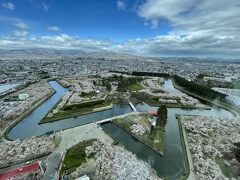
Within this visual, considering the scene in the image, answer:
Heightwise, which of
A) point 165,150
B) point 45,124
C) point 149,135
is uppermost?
point 149,135

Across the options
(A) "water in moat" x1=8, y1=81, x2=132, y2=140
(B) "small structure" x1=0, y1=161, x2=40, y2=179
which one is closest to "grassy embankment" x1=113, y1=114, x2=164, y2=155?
(A) "water in moat" x1=8, y1=81, x2=132, y2=140

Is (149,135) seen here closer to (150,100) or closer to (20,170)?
(20,170)

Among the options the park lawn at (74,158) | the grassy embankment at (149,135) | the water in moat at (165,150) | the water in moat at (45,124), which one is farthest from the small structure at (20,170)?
the grassy embankment at (149,135)

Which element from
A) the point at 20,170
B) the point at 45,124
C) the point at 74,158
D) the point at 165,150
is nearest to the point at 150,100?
the point at 165,150

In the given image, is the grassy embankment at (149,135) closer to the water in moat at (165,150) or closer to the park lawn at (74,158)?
the water in moat at (165,150)

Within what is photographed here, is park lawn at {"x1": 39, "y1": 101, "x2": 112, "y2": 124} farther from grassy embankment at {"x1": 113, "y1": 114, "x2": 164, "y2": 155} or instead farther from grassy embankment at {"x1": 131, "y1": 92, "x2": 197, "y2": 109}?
grassy embankment at {"x1": 131, "y1": 92, "x2": 197, "y2": 109}

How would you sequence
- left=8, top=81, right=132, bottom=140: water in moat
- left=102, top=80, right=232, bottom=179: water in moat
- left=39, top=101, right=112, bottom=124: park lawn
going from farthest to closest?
left=39, top=101, right=112, bottom=124: park lawn < left=8, top=81, right=132, bottom=140: water in moat < left=102, top=80, right=232, bottom=179: water in moat

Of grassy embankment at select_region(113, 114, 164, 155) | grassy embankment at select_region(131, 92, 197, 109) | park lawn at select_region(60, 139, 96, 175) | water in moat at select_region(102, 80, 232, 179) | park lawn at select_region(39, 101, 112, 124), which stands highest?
park lawn at select_region(60, 139, 96, 175)
